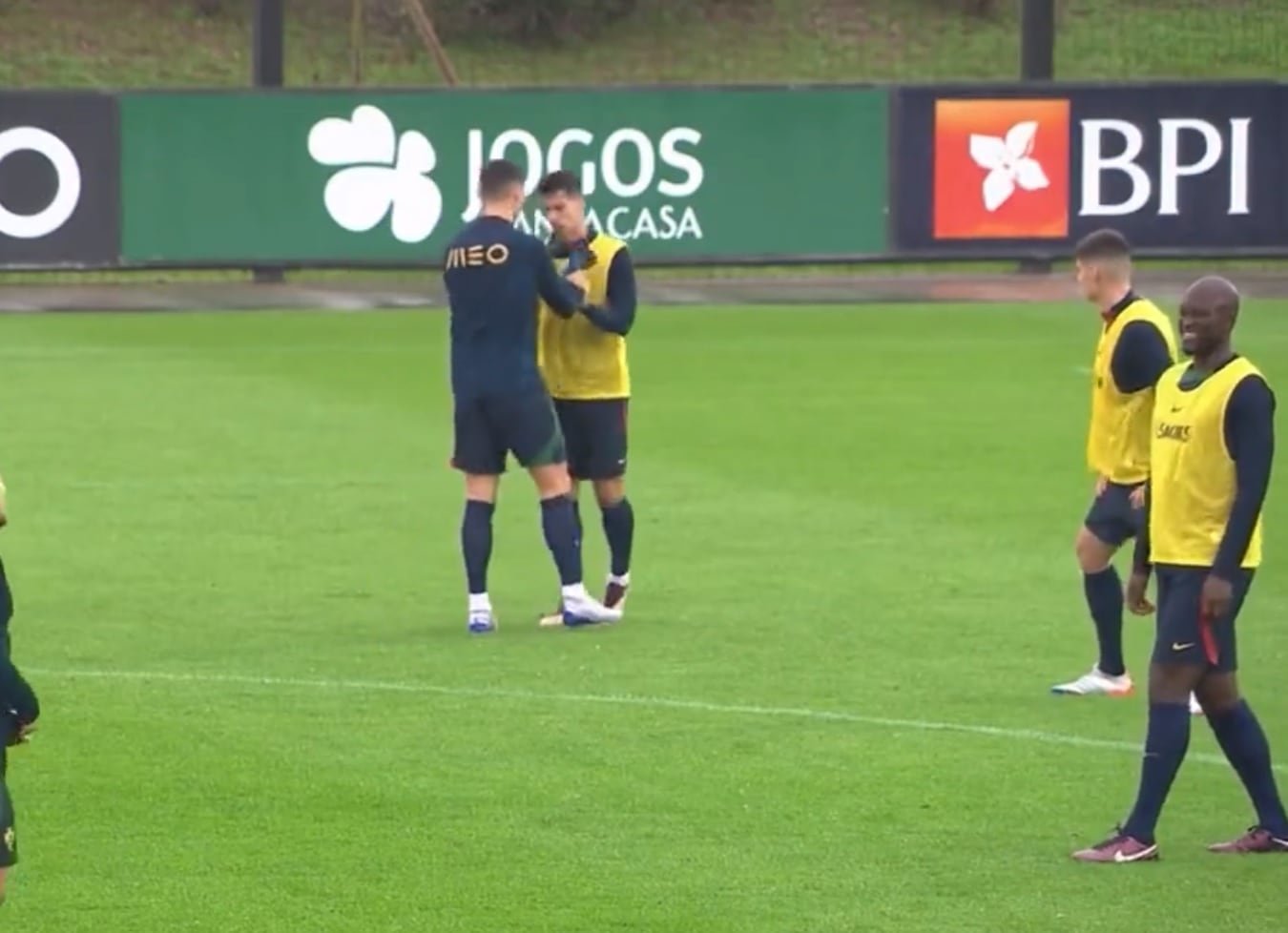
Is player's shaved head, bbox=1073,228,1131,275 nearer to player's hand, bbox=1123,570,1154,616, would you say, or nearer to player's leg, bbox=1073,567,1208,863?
player's hand, bbox=1123,570,1154,616

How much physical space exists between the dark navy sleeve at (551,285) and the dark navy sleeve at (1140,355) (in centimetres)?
276

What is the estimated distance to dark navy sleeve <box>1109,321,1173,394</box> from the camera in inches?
448

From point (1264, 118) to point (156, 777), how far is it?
2083 centimetres

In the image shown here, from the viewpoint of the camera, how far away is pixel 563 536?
13.4 m

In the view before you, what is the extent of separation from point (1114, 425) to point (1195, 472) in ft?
8.65

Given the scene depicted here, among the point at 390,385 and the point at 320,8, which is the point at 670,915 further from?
the point at 320,8

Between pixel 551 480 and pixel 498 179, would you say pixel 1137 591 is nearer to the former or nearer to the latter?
pixel 551 480

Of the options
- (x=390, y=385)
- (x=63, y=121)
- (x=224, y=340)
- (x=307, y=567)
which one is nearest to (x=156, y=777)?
(x=307, y=567)

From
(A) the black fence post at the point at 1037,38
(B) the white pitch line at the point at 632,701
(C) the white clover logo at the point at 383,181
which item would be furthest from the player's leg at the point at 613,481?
(A) the black fence post at the point at 1037,38

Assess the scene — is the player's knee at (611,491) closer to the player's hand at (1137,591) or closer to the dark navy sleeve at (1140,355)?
the dark navy sleeve at (1140,355)

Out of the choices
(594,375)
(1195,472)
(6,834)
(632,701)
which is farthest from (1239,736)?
(594,375)

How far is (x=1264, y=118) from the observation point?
29.1 meters

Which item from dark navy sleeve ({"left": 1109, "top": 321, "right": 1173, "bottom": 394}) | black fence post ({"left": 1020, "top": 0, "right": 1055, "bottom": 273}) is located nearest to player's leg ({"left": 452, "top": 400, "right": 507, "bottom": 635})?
dark navy sleeve ({"left": 1109, "top": 321, "right": 1173, "bottom": 394})

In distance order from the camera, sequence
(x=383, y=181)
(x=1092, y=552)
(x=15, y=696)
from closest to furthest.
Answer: (x=15, y=696), (x=1092, y=552), (x=383, y=181)
